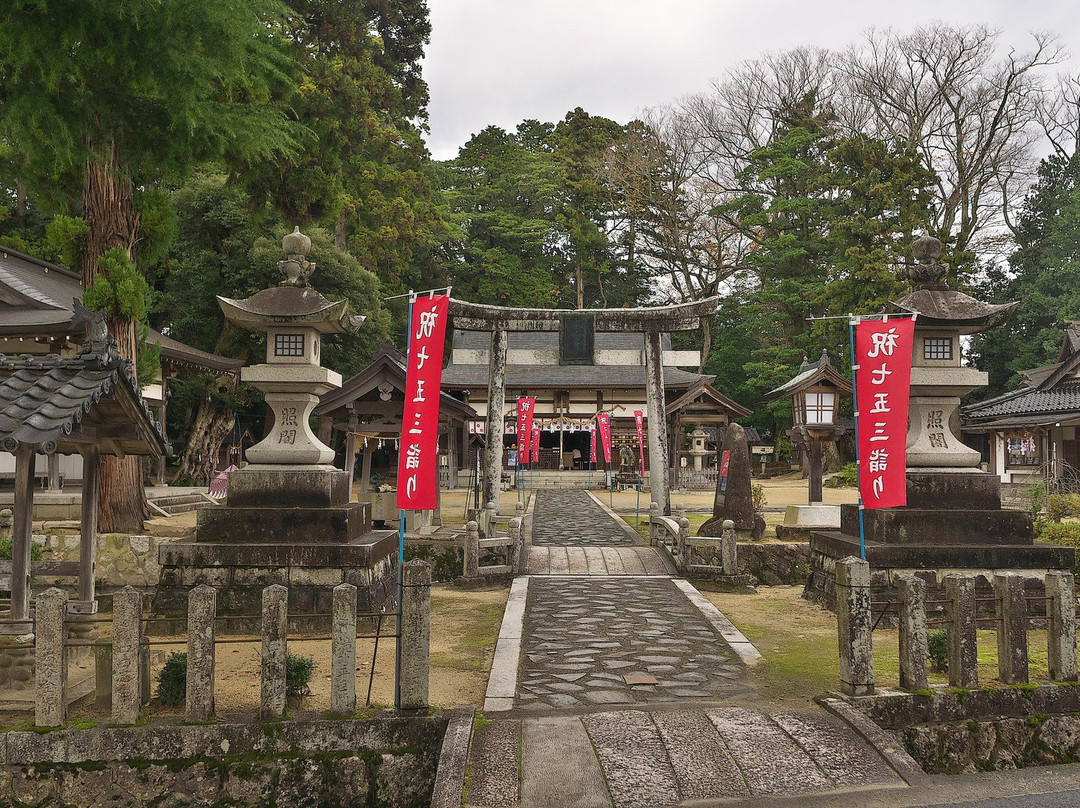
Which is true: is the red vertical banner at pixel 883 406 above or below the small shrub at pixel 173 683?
above

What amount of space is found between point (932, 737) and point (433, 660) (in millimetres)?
4418

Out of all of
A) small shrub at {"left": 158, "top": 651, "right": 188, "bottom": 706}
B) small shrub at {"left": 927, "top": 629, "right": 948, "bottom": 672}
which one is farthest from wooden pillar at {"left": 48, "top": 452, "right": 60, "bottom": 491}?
small shrub at {"left": 927, "top": 629, "right": 948, "bottom": 672}

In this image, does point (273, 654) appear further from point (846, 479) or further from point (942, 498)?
point (846, 479)

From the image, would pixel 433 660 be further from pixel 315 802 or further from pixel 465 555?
pixel 465 555

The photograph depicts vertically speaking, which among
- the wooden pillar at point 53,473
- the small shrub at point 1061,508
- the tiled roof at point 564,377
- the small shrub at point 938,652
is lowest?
the small shrub at point 938,652

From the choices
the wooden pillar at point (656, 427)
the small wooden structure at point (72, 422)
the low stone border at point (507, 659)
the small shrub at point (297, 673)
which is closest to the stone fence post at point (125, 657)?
the small shrub at point (297, 673)

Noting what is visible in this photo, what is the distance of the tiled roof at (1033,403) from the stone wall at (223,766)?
85.2ft

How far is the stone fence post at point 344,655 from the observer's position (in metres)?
5.21

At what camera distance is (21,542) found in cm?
614

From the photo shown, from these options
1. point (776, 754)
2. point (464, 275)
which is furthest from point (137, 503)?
point (464, 275)

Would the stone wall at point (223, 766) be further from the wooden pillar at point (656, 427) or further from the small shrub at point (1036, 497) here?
the small shrub at point (1036, 497)

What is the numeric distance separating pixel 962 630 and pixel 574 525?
38.5 feet

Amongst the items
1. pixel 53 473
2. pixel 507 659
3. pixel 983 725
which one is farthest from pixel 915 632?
pixel 53 473

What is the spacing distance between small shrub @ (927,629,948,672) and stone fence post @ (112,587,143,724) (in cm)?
663
